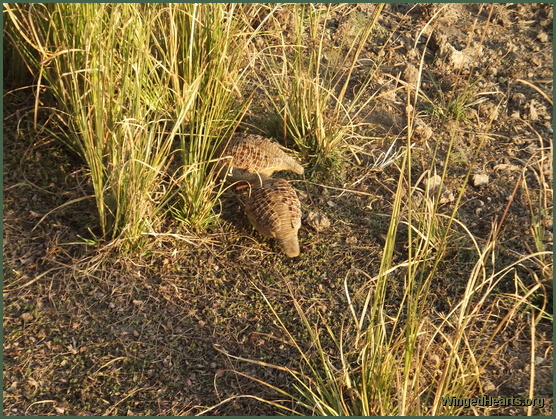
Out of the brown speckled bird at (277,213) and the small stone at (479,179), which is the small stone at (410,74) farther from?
the brown speckled bird at (277,213)

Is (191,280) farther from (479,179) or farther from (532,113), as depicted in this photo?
(532,113)

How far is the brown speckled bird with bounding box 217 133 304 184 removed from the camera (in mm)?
3062

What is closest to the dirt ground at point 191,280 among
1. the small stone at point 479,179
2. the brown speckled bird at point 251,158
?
the small stone at point 479,179

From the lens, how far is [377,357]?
2359 millimetres

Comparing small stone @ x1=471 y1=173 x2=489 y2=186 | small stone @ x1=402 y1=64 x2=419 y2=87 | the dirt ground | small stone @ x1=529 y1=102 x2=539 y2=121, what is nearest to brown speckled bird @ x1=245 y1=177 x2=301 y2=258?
the dirt ground

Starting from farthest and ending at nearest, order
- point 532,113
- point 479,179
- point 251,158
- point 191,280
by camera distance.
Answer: point 532,113
point 479,179
point 251,158
point 191,280

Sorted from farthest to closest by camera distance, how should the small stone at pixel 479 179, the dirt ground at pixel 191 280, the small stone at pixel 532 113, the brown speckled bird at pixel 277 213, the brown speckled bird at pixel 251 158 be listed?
the small stone at pixel 532 113, the small stone at pixel 479 179, the brown speckled bird at pixel 251 158, the brown speckled bird at pixel 277 213, the dirt ground at pixel 191 280

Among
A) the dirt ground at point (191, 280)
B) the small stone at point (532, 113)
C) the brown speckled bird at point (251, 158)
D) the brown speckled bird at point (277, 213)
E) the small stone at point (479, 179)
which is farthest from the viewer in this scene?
the small stone at point (532, 113)

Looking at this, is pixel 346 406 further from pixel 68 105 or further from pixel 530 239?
pixel 68 105

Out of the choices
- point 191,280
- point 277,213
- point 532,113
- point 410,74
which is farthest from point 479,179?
point 191,280

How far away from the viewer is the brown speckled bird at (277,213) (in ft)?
9.32

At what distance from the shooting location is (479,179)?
332 centimetres

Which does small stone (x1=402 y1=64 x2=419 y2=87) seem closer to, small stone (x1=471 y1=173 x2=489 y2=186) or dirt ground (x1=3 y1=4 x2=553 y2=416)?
dirt ground (x1=3 y1=4 x2=553 y2=416)

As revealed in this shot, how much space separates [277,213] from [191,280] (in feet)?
1.50
